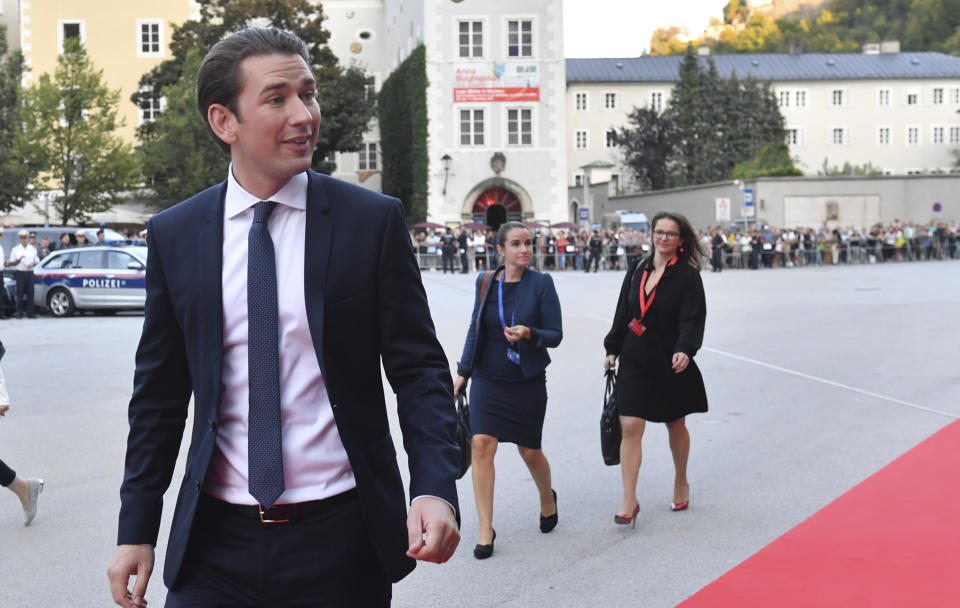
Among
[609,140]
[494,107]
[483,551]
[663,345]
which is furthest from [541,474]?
[609,140]

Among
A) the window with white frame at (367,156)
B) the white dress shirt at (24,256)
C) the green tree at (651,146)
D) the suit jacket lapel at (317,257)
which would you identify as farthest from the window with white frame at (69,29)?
the suit jacket lapel at (317,257)

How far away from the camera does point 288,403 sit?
2.87 m

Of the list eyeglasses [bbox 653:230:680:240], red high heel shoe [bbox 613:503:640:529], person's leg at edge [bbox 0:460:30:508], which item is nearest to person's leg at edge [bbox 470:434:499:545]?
red high heel shoe [bbox 613:503:640:529]

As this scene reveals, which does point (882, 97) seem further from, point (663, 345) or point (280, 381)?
point (280, 381)

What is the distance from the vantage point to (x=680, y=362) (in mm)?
7902

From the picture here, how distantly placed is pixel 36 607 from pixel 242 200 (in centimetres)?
384

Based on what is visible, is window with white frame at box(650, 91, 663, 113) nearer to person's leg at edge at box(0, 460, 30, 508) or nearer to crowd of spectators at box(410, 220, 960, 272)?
crowd of spectators at box(410, 220, 960, 272)

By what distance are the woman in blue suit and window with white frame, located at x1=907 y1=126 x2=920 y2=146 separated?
308 feet

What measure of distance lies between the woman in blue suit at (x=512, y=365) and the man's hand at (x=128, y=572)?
14.2 ft

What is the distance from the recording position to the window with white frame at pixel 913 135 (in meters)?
94.7

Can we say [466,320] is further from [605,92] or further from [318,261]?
[605,92]

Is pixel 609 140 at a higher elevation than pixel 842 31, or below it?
below

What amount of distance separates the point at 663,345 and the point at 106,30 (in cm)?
6490

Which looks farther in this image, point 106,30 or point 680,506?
point 106,30
